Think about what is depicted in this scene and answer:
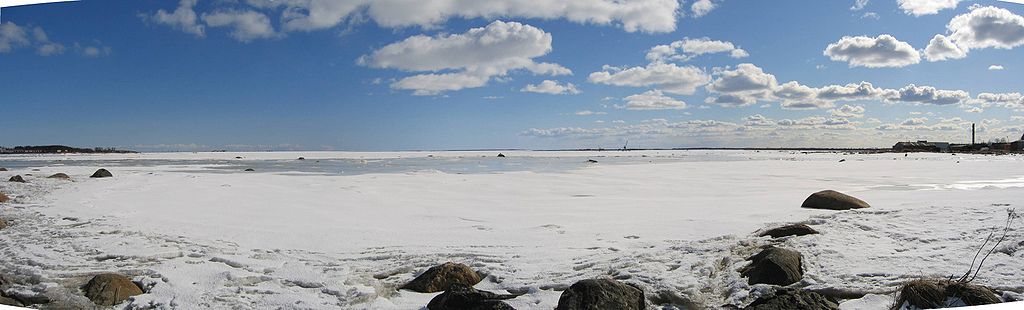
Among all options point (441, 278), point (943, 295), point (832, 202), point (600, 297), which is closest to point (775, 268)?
point (943, 295)

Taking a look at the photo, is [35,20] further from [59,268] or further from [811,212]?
[811,212]

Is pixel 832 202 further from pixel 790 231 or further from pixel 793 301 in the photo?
pixel 793 301

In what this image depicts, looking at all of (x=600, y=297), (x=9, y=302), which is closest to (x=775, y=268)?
(x=600, y=297)

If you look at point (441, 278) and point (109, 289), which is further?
point (441, 278)

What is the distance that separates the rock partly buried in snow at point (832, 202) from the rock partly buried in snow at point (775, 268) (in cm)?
329

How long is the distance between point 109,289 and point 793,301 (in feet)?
16.0

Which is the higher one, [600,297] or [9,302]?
[600,297]

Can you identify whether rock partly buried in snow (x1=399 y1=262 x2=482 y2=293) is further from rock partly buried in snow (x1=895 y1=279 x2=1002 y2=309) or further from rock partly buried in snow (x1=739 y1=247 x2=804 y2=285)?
rock partly buried in snow (x1=895 y1=279 x2=1002 y2=309)

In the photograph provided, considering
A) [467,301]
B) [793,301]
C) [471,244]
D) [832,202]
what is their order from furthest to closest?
[832,202] < [471,244] < [467,301] < [793,301]

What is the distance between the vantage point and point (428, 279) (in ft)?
14.7

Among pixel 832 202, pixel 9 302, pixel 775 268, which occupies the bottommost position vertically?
pixel 9 302

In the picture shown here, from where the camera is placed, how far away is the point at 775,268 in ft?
13.6

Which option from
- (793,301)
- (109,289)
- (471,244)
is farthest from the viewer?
(471,244)

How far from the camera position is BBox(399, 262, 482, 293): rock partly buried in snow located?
4410 mm
